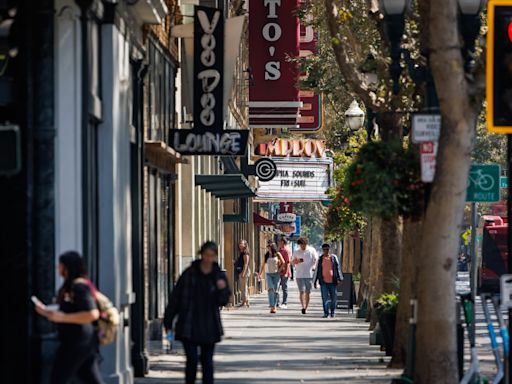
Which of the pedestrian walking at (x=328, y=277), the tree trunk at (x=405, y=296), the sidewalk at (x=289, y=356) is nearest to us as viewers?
the sidewalk at (x=289, y=356)

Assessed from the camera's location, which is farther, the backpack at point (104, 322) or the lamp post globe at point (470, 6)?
the lamp post globe at point (470, 6)

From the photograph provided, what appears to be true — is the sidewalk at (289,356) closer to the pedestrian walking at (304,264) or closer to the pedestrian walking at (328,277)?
the pedestrian walking at (328,277)

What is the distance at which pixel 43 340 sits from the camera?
1466cm

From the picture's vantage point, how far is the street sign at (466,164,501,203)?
70.8 feet

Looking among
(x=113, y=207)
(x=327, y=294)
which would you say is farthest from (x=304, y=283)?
(x=113, y=207)

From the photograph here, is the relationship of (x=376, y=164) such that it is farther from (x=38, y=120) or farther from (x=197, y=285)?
(x=38, y=120)

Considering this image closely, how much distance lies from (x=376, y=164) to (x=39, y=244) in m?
4.03

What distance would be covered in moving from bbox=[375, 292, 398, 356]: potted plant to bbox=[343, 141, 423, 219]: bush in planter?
231 inches

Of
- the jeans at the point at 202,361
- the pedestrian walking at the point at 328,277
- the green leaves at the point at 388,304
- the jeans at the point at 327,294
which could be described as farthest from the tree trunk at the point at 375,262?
the jeans at the point at 202,361

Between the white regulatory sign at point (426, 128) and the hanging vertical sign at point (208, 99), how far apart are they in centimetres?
720

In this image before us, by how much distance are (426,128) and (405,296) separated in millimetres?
5154

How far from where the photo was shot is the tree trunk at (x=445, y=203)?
54.7 feet

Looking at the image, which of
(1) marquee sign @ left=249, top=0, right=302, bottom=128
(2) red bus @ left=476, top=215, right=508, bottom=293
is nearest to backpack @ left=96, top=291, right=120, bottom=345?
(1) marquee sign @ left=249, top=0, right=302, bottom=128

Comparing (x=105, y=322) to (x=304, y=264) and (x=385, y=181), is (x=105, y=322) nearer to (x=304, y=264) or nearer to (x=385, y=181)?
(x=385, y=181)
